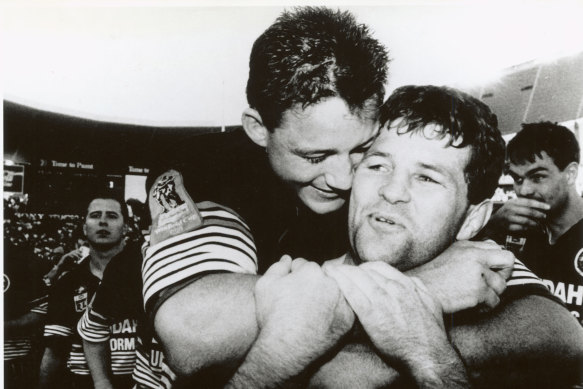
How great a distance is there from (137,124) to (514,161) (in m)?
1.13

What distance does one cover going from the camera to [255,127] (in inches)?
39.3

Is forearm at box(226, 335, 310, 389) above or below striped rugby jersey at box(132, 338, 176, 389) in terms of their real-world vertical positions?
above

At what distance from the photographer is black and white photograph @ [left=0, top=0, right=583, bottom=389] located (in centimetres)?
65

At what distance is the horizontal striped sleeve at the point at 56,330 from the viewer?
1.38 meters

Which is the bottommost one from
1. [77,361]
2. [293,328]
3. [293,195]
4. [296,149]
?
[77,361]

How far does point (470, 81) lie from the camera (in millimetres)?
1120

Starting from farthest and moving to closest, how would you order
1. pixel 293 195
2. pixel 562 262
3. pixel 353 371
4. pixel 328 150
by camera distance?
pixel 562 262 → pixel 293 195 → pixel 328 150 → pixel 353 371

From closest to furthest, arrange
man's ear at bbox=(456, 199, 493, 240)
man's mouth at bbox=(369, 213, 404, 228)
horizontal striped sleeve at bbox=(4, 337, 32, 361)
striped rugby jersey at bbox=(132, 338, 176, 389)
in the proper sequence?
man's mouth at bbox=(369, 213, 404, 228) → man's ear at bbox=(456, 199, 493, 240) → horizontal striped sleeve at bbox=(4, 337, 32, 361) → striped rugby jersey at bbox=(132, 338, 176, 389)

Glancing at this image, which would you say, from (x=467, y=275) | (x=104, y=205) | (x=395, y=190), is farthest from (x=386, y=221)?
(x=104, y=205)

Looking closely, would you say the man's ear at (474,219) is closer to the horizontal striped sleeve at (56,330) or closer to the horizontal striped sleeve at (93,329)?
the horizontal striped sleeve at (93,329)

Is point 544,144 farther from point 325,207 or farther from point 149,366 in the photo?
point 149,366

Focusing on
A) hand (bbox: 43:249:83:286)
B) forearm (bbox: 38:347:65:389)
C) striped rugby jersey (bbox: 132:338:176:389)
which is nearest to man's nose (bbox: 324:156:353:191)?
striped rugby jersey (bbox: 132:338:176:389)

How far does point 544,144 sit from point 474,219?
53 centimetres

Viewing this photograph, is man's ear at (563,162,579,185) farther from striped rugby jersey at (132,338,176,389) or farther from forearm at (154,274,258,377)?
striped rugby jersey at (132,338,176,389)
